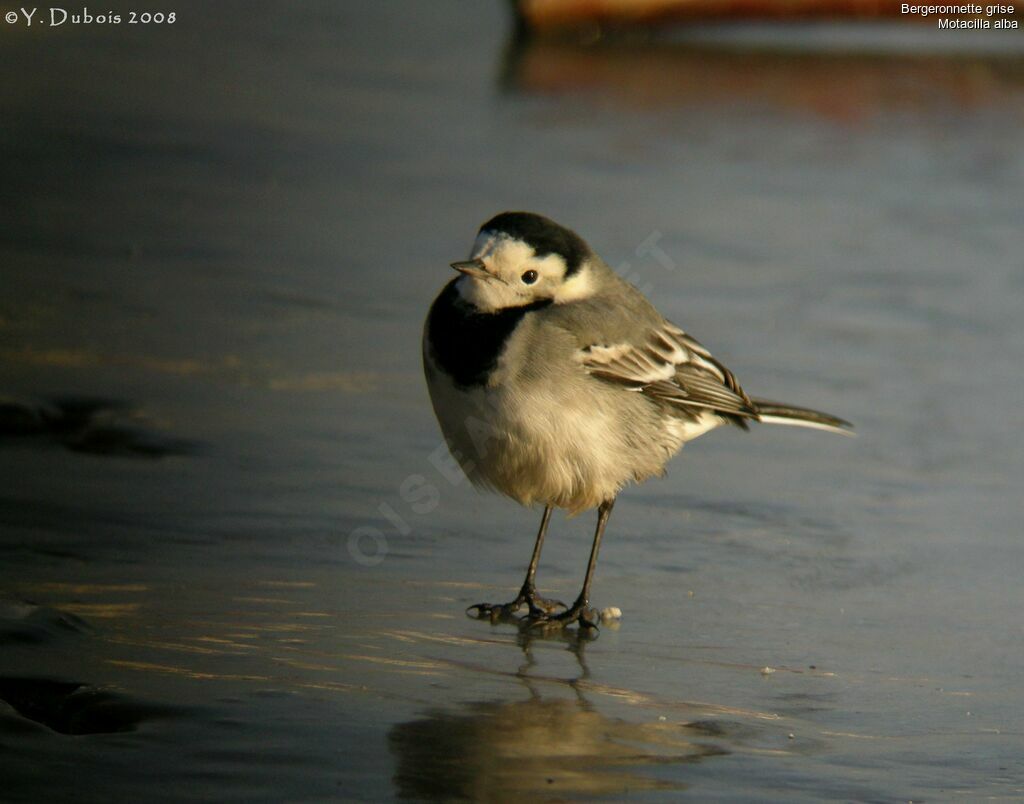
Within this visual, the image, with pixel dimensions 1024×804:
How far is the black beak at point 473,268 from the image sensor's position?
5527mm

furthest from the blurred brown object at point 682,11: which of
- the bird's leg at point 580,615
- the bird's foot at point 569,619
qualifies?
the bird's foot at point 569,619

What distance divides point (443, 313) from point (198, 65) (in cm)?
1122

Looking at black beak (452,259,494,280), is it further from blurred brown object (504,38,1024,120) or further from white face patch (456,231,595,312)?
blurred brown object (504,38,1024,120)

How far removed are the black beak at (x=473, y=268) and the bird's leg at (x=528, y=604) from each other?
84 centimetres

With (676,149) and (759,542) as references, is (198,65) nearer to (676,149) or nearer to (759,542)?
(676,149)

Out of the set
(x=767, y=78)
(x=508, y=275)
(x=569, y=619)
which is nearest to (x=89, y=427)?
(x=508, y=275)

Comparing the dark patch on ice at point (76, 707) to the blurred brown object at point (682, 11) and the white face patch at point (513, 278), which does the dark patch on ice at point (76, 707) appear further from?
the blurred brown object at point (682, 11)

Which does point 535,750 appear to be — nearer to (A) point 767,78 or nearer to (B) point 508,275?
(B) point 508,275

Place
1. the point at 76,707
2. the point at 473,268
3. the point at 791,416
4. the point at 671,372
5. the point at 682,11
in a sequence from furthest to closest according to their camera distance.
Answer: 1. the point at 682,11
2. the point at 791,416
3. the point at 671,372
4. the point at 473,268
5. the point at 76,707

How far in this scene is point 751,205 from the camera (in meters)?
11.9

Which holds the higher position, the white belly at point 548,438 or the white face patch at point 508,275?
the white face patch at point 508,275

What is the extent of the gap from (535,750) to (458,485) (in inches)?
102

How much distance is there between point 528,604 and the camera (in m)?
5.64

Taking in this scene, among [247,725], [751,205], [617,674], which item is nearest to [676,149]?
[751,205]
